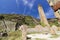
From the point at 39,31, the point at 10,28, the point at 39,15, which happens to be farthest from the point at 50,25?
the point at 10,28

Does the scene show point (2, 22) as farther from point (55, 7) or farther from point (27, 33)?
point (55, 7)

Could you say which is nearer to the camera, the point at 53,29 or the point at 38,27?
the point at 53,29

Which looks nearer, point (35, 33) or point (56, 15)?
point (35, 33)

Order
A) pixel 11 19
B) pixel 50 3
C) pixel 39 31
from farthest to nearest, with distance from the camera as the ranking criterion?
1. pixel 50 3
2. pixel 11 19
3. pixel 39 31

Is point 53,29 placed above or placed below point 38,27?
below

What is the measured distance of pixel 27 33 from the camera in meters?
8.98

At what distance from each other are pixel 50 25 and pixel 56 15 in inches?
49.7

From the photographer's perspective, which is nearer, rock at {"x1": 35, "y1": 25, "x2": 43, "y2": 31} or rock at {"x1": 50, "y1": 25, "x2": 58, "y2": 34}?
rock at {"x1": 50, "y1": 25, "x2": 58, "y2": 34}

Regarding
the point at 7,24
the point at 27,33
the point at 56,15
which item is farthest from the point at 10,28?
the point at 56,15

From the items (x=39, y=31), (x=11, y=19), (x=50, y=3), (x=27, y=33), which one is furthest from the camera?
(x=50, y=3)

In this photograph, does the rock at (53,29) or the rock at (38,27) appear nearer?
the rock at (53,29)

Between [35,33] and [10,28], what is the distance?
4.70ft

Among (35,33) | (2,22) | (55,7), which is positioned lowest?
(35,33)

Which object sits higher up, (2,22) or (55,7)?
(55,7)
